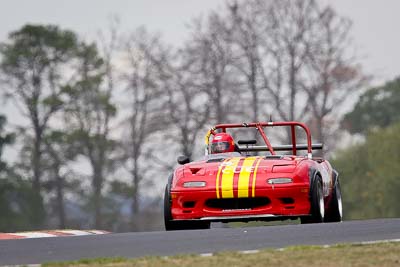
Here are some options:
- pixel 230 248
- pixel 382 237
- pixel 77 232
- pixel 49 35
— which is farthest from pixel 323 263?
pixel 49 35

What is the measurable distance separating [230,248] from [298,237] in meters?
1.49

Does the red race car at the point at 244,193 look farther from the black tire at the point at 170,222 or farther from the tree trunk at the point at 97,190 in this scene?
the tree trunk at the point at 97,190

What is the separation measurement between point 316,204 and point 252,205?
0.87 meters

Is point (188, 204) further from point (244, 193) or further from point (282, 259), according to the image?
point (282, 259)

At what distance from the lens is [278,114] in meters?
60.9

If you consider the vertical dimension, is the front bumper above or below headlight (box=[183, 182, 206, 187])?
below

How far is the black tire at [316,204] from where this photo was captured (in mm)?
20438

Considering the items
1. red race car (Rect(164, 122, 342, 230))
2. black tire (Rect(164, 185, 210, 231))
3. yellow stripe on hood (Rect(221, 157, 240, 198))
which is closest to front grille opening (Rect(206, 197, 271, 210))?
red race car (Rect(164, 122, 342, 230))

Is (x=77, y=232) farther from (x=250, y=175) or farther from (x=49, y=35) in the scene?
(x=49, y=35)

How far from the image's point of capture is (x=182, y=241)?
632 inches

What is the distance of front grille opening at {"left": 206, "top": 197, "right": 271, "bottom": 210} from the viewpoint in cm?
2034

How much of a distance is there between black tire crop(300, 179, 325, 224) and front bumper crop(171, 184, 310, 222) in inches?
3.2

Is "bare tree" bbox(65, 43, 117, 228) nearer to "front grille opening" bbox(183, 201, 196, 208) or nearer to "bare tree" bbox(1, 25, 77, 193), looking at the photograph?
"bare tree" bbox(1, 25, 77, 193)

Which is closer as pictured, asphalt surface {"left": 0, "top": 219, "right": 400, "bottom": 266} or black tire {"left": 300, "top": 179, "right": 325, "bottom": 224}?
asphalt surface {"left": 0, "top": 219, "right": 400, "bottom": 266}
